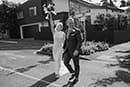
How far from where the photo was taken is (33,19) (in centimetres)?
2536

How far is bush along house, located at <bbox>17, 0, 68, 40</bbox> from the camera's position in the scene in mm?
21938

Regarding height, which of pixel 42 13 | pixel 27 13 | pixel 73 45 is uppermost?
pixel 27 13

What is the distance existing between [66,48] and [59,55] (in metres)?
0.51

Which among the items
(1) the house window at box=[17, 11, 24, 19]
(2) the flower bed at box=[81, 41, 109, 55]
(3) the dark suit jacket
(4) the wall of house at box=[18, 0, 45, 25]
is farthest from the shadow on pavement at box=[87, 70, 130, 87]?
(1) the house window at box=[17, 11, 24, 19]

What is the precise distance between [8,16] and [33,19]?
553 centimetres

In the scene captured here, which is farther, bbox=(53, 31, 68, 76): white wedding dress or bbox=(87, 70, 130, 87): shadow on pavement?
bbox=(53, 31, 68, 76): white wedding dress

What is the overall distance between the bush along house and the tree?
947mm

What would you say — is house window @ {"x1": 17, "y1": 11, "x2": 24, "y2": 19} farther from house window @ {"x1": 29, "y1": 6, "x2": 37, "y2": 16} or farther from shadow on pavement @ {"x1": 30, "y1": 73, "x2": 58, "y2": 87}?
shadow on pavement @ {"x1": 30, "y1": 73, "x2": 58, "y2": 87}

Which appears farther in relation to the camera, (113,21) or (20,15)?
(20,15)

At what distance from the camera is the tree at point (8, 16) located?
26.9 metres

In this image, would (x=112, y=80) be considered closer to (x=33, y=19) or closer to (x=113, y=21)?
(x=113, y=21)

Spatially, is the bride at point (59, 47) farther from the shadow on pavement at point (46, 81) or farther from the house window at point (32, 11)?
the house window at point (32, 11)

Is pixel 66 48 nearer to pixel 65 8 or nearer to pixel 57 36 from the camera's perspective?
pixel 57 36

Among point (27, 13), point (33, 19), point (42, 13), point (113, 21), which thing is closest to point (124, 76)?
point (113, 21)
